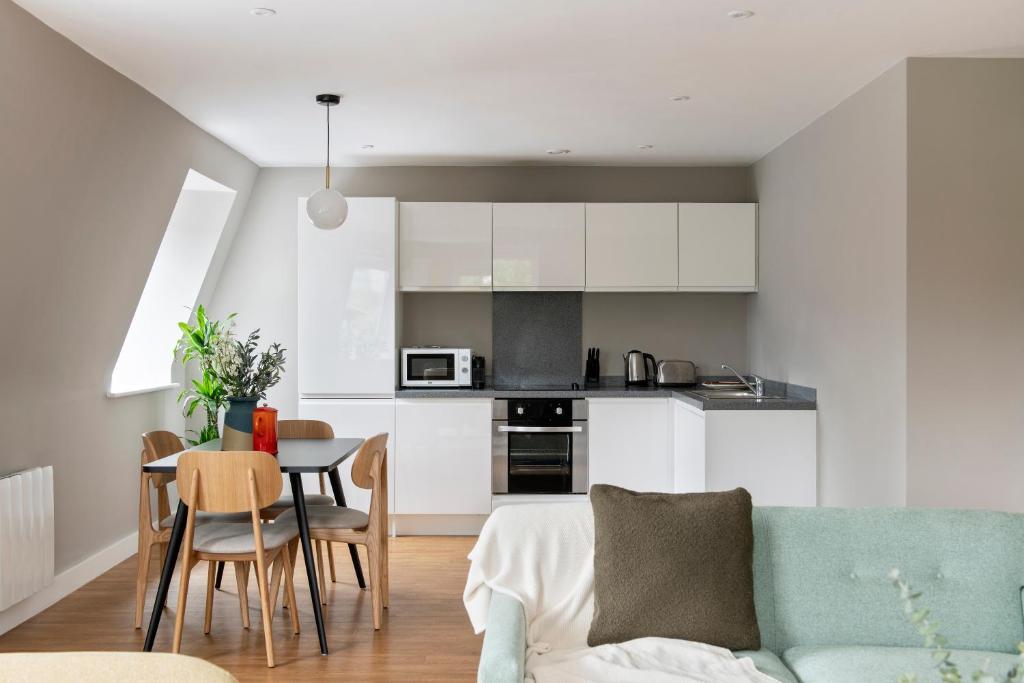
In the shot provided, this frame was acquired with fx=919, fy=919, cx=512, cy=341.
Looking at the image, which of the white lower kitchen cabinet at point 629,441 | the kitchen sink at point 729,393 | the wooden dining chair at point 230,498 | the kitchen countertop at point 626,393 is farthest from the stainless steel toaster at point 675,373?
the wooden dining chair at point 230,498

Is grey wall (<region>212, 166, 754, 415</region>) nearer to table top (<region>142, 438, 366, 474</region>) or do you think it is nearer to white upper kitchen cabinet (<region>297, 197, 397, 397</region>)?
white upper kitchen cabinet (<region>297, 197, 397, 397</region>)

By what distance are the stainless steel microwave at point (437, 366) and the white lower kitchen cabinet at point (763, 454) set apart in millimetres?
1848

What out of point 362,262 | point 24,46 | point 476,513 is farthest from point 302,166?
point 24,46

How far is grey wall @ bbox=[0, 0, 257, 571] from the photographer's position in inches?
152

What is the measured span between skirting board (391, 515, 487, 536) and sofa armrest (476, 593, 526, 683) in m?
3.61

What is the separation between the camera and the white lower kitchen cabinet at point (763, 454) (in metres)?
5.43

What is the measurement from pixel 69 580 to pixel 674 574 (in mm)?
3595

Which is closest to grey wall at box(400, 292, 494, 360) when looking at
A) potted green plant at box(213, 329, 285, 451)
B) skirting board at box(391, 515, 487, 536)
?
skirting board at box(391, 515, 487, 536)

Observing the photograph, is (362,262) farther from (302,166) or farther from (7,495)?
(7,495)

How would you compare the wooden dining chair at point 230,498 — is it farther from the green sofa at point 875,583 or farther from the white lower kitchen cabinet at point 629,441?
the white lower kitchen cabinet at point 629,441

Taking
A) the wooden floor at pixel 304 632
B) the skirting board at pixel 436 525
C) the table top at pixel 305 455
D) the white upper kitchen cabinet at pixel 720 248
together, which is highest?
the white upper kitchen cabinet at pixel 720 248

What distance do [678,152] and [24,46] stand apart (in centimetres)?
419

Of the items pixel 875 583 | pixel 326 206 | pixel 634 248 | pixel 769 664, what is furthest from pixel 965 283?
pixel 326 206

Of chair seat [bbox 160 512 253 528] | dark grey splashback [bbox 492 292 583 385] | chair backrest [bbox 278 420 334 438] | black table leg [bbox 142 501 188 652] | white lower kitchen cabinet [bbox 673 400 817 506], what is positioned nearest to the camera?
black table leg [bbox 142 501 188 652]
